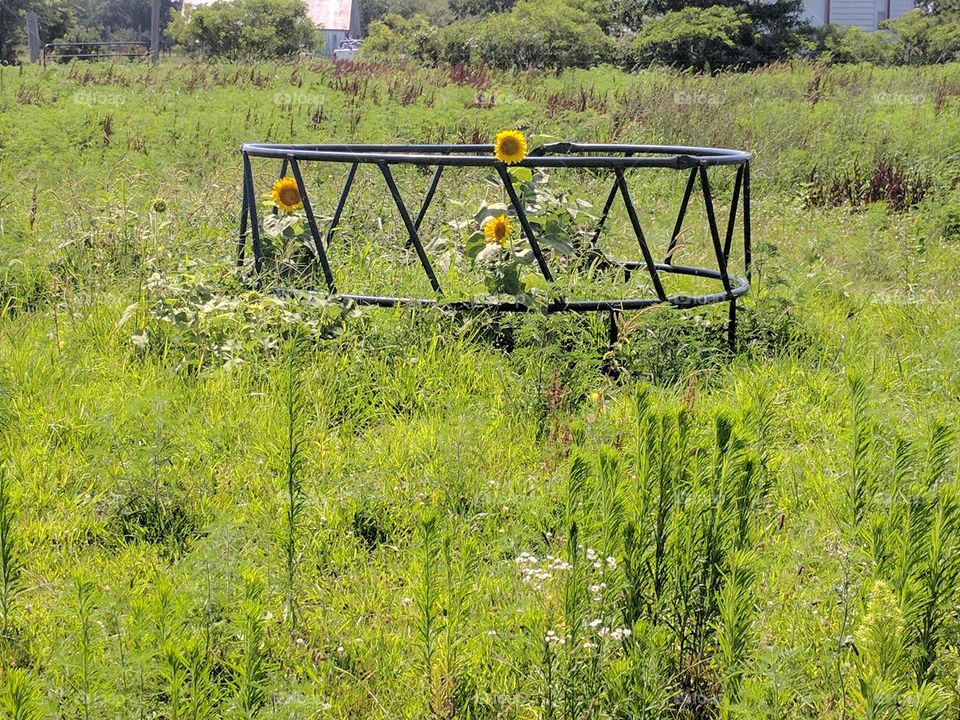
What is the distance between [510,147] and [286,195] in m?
1.43

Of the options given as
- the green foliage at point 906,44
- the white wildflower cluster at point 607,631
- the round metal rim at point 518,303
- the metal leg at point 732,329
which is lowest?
the white wildflower cluster at point 607,631

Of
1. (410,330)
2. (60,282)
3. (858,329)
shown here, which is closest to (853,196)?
(858,329)

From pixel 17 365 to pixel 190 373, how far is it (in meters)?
0.70

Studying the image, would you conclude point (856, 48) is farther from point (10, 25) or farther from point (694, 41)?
point (10, 25)

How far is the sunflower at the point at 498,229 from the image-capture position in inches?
199

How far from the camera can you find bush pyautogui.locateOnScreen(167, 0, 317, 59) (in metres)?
37.2

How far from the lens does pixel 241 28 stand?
38.2 metres

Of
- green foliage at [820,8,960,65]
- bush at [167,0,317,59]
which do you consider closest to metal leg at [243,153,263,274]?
green foliage at [820,8,960,65]

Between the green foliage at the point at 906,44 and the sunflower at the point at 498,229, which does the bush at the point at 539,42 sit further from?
the sunflower at the point at 498,229

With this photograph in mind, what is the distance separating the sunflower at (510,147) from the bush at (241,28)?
106ft

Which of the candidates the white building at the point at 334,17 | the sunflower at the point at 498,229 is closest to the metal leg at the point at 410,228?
the sunflower at the point at 498,229

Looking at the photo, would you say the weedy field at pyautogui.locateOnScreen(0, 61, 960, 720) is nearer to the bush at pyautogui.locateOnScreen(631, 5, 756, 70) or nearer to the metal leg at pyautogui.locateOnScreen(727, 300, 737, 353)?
the metal leg at pyautogui.locateOnScreen(727, 300, 737, 353)

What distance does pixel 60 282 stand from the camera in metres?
5.50

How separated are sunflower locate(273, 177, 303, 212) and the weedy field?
157 mm
